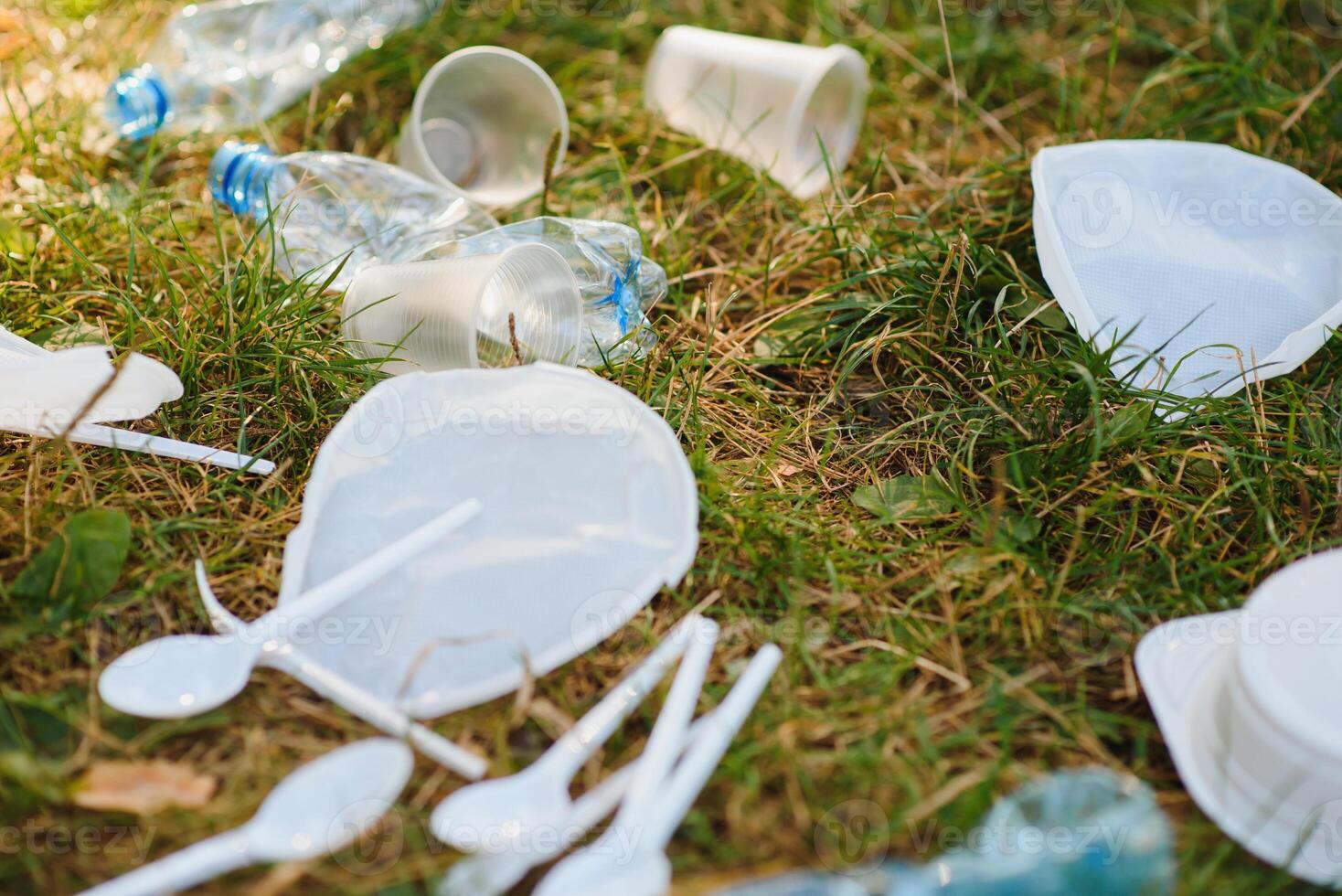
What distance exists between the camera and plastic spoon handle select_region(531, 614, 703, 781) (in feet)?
3.67

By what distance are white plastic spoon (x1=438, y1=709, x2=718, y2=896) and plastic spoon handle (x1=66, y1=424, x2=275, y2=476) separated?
67 centimetres

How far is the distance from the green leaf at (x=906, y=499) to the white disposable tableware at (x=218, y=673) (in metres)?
0.66

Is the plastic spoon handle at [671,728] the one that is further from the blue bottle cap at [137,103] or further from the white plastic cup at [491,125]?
the blue bottle cap at [137,103]

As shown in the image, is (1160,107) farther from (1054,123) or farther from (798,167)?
(798,167)

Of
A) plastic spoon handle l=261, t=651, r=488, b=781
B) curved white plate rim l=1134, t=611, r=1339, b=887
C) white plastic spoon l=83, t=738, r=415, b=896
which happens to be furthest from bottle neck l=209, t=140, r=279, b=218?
curved white plate rim l=1134, t=611, r=1339, b=887

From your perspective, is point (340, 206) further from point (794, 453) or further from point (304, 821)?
→ point (304, 821)

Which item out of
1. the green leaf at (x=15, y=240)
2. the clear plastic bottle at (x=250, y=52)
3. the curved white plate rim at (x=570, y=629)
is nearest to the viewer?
the curved white plate rim at (x=570, y=629)

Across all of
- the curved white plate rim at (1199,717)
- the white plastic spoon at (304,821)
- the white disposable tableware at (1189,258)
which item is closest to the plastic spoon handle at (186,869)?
the white plastic spoon at (304,821)

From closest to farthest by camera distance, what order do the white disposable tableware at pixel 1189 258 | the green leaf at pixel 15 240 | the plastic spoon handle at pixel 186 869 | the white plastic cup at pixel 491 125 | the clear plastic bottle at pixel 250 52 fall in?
the plastic spoon handle at pixel 186 869 < the white disposable tableware at pixel 1189 258 < the green leaf at pixel 15 240 < the white plastic cup at pixel 491 125 < the clear plastic bottle at pixel 250 52

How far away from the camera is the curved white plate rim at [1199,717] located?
1.11 metres

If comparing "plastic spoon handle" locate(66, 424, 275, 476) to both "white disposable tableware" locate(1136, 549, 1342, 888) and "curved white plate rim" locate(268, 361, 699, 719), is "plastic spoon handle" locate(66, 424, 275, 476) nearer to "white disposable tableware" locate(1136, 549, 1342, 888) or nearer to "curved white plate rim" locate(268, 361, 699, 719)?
"curved white plate rim" locate(268, 361, 699, 719)

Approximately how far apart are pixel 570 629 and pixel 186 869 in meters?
0.46

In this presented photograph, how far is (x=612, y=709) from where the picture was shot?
1.17 m

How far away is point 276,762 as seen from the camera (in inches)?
45.3
